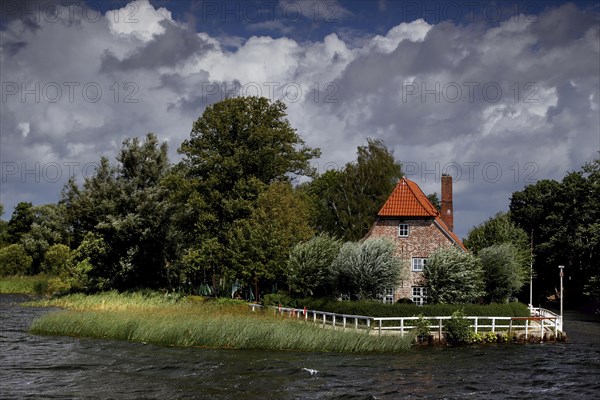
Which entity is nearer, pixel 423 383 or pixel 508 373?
pixel 423 383

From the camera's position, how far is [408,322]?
43.4 metres

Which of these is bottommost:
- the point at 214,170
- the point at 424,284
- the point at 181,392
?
the point at 181,392

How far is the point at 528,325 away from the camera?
46969mm

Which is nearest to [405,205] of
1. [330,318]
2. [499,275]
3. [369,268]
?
[499,275]

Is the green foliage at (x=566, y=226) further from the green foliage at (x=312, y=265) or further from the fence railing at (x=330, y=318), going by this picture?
the fence railing at (x=330, y=318)

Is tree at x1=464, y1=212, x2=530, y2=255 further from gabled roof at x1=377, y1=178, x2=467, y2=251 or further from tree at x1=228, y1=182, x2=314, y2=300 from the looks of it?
tree at x1=228, y1=182, x2=314, y2=300

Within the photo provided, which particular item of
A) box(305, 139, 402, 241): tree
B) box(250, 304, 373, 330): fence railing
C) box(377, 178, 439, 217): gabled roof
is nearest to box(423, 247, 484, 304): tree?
box(250, 304, 373, 330): fence railing

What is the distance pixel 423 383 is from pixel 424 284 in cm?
1940

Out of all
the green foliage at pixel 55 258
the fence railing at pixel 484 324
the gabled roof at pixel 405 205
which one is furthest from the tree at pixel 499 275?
the green foliage at pixel 55 258

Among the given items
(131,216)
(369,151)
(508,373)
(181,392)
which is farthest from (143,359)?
(369,151)

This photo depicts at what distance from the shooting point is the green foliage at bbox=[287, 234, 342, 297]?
168 feet

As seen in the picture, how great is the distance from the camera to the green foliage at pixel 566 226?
7719cm

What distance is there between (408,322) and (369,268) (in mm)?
5856

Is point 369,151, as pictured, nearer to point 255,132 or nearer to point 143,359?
point 255,132
